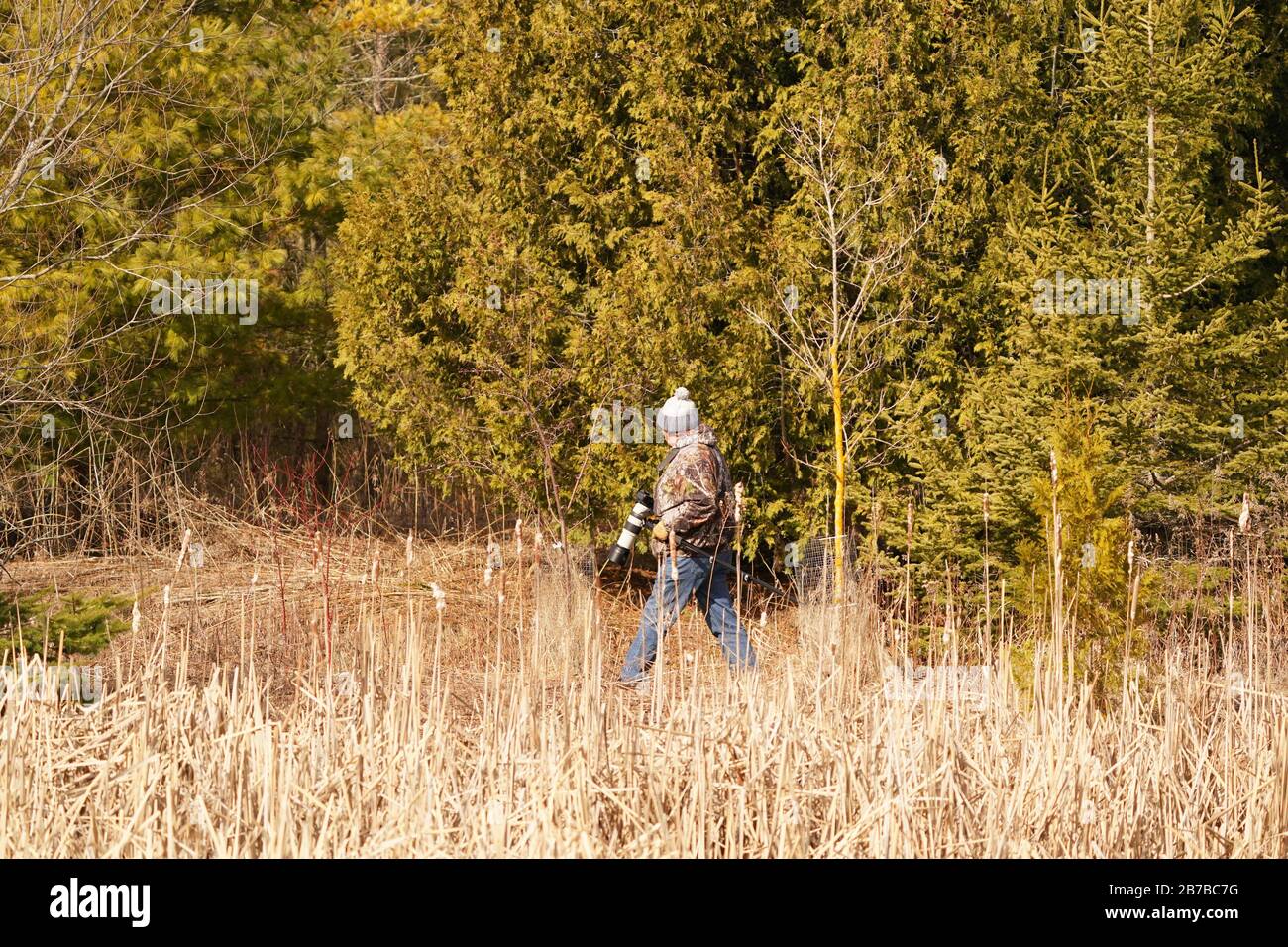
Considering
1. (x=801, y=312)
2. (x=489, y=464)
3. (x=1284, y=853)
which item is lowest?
(x=1284, y=853)

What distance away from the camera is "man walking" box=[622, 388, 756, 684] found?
7.55 m

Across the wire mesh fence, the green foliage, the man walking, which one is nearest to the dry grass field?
the man walking

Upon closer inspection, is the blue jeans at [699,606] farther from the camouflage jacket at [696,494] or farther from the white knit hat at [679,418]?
the white knit hat at [679,418]

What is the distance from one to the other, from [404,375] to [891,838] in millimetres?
8160

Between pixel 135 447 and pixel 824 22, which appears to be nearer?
pixel 824 22

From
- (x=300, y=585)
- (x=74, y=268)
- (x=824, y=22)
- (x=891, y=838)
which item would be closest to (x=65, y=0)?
(x=74, y=268)

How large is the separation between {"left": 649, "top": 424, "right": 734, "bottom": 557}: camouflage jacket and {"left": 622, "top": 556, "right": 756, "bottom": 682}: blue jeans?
136mm

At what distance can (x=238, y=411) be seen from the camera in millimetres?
13969

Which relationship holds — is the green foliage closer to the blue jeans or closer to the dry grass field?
the blue jeans

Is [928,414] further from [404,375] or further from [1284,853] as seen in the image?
[1284,853]

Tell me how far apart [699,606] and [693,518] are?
44 cm

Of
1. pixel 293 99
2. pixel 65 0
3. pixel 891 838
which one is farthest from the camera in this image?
pixel 293 99

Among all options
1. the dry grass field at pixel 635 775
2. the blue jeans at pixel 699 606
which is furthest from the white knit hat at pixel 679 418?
the dry grass field at pixel 635 775

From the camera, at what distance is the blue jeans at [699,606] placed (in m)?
7.36
